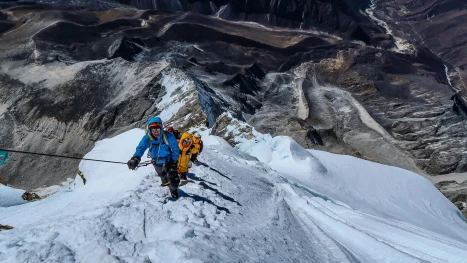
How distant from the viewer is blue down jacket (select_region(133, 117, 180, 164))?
697 cm

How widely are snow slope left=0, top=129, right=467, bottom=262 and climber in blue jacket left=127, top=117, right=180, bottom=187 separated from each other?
34 cm

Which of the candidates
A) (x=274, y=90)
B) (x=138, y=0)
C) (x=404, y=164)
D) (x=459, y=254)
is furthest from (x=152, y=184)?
(x=138, y=0)

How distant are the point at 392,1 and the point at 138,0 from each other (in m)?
68.1

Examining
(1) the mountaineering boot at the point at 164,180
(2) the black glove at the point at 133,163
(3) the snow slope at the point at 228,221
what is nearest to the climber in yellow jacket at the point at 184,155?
(3) the snow slope at the point at 228,221

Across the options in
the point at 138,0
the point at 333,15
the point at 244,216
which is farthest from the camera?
the point at 333,15

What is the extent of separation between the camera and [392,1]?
107625 mm

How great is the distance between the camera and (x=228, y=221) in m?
6.30

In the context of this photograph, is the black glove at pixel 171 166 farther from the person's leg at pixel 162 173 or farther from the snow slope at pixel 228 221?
the snow slope at pixel 228 221

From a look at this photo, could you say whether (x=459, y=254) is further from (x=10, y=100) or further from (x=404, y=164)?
(x=10, y=100)

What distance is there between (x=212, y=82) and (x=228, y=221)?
106ft

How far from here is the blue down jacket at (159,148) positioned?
6.97 metres

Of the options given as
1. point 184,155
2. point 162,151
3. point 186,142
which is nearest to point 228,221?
point 162,151

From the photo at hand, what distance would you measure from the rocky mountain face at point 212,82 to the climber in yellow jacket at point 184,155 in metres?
14.0

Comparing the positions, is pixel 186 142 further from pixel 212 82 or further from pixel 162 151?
pixel 212 82
